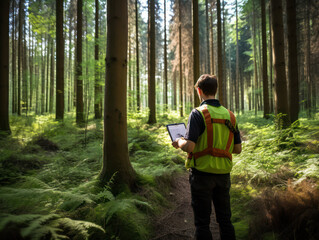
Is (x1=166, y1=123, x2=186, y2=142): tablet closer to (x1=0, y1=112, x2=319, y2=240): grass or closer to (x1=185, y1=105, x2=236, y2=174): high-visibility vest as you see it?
(x1=185, y1=105, x2=236, y2=174): high-visibility vest

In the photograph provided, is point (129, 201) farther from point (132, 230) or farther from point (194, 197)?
point (194, 197)

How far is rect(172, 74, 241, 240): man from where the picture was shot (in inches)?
80.5

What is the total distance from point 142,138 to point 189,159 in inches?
253

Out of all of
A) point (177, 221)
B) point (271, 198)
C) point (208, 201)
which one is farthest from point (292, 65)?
point (208, 201)

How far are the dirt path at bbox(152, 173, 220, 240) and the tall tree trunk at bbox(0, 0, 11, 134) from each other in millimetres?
9066

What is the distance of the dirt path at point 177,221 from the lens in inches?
114

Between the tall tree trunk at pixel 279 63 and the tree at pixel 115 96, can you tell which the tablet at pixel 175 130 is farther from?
the tall tree trunk at pixel 279 63

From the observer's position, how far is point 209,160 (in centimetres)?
205

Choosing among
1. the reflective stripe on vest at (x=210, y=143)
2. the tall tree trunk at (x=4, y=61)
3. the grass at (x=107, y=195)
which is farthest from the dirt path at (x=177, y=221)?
the tall tree trunk at (x=4, y=61)

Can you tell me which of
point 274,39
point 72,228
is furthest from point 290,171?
point 274,39

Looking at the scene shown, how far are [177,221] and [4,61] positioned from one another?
10421 millimetres

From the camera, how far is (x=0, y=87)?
27.8ft

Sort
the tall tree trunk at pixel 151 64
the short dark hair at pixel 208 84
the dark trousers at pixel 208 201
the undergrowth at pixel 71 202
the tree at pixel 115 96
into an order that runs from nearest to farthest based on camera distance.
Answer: the undergrowth at pixel 71 202
the dark trousers at pixel 208 201
the short dark hair at pixel 208 84
the tree at pixel 115 96
the tall tree trunk at pixel 151 64

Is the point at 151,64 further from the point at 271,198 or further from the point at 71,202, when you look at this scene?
the point at 271,198
